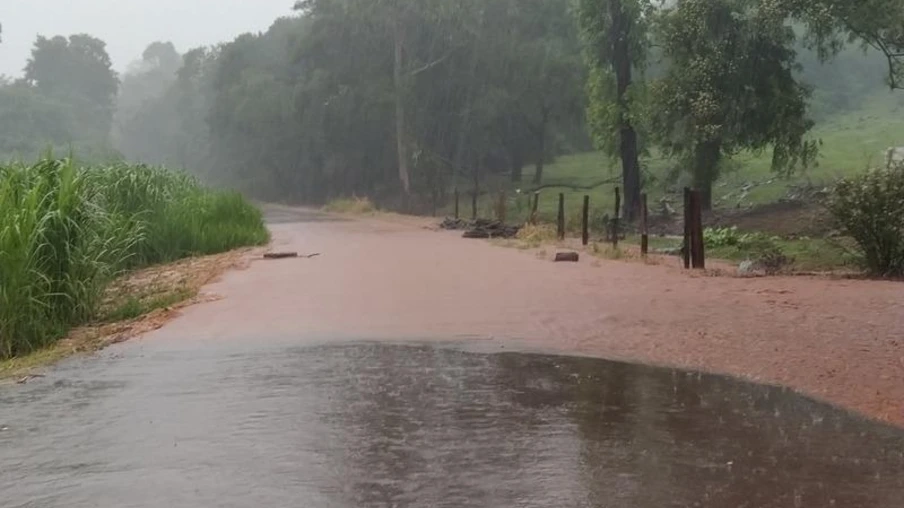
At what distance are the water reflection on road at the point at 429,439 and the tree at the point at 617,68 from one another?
2146 cm

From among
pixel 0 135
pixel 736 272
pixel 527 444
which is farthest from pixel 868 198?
pixel 0 135

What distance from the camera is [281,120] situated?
184 feet

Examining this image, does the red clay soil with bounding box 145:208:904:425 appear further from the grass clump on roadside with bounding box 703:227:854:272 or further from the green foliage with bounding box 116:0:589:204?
the green foliage with bounding box 116:0:589:204

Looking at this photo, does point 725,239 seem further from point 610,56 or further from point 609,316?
point 610,56

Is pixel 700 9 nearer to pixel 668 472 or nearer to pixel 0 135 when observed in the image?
pixel 668 472

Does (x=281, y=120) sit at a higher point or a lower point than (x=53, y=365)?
higher

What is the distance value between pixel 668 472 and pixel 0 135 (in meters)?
64.5

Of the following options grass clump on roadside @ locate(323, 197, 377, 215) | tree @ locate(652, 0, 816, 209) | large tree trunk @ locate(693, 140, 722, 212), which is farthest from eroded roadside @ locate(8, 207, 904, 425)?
grass clump on roadside @ locate(323, 197, 377, 215)

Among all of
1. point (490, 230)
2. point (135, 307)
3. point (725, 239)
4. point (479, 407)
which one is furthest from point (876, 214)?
point (490, 230)

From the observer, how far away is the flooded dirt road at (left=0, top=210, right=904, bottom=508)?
5141 millimetres

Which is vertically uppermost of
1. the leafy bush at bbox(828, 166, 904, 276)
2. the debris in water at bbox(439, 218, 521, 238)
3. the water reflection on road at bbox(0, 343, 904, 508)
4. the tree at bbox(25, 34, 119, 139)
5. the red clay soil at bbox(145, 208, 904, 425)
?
the tree at bbox(25, 34, 119, 139)

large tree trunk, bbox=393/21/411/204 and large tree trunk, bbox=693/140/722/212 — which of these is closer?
large tree trunk, bbox=693/140/722/212

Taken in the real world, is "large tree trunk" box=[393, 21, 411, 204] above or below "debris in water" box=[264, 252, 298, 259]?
above

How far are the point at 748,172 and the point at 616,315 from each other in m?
27.9
